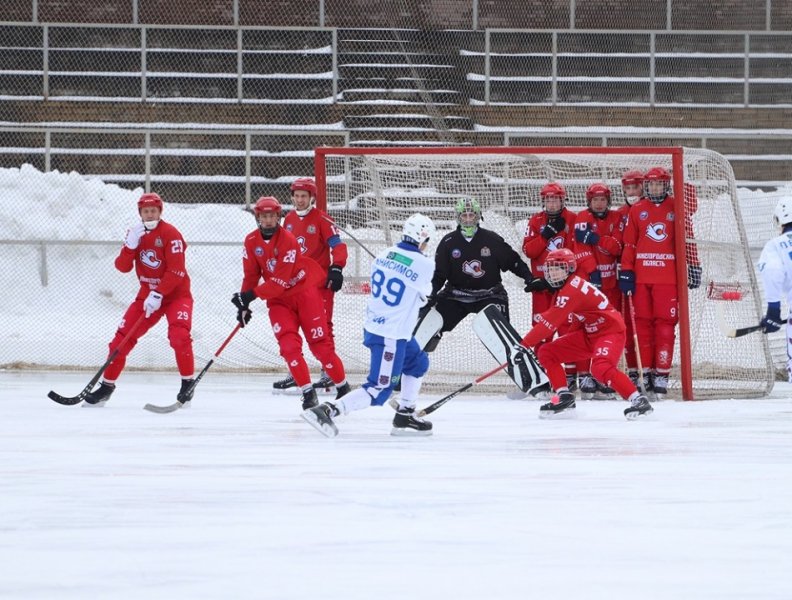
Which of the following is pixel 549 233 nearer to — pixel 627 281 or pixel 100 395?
pixel 627 281

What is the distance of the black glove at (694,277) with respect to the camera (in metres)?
7.43

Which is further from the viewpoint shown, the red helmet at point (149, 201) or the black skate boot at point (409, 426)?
the red helmet at point (149, 201)

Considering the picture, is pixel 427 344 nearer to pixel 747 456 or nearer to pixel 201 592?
pixel 747 456

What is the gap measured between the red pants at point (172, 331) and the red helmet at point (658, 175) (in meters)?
2.57

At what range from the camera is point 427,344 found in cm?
709

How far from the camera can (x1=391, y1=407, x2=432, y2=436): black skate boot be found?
5.57 m

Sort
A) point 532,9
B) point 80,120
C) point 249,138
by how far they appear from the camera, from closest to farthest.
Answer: point 249,138, point 80,120, point 532,9

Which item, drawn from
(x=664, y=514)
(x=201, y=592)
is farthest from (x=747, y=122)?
(x=201, y=592)

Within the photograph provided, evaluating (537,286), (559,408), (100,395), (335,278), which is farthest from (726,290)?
(100,395)

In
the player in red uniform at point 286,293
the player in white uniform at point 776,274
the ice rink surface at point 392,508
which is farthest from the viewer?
the player in white uniform at point 776,274

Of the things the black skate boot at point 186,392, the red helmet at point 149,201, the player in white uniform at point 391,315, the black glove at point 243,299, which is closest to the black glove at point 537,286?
the black glove at point 243,299

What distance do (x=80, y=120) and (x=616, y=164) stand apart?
6.79m

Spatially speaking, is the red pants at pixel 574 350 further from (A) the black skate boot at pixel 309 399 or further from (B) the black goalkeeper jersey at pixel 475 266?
(A) the black skate boot at pixel 309 399

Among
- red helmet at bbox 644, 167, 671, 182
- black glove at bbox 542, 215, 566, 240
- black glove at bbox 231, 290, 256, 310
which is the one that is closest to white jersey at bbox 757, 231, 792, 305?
red helmet at bbox 644, 167, 671, 182
